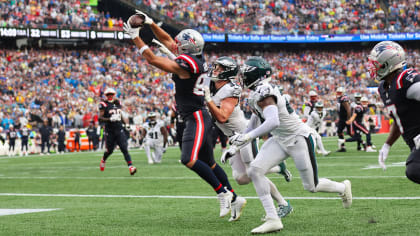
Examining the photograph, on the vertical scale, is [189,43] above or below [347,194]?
above

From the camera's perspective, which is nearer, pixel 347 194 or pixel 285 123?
pixel 285 123

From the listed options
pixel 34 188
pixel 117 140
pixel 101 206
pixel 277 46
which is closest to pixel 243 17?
pixel 277 46

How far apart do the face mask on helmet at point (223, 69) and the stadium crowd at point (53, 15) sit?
1105 inches

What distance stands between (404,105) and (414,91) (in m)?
0.26

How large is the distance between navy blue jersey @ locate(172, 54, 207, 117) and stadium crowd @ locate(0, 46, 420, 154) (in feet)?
60.0

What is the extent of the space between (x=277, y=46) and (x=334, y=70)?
4858 mm

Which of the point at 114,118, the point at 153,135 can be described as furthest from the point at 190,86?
the point at 153,135

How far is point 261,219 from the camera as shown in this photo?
6160 mm

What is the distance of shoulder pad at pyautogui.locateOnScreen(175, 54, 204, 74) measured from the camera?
21.2 feet

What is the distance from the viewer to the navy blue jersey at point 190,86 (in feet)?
21.4

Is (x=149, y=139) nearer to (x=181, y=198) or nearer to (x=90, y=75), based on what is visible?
(x=181, y=198)

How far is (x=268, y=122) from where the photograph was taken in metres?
5.41

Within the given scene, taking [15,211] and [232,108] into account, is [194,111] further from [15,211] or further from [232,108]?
[15,211]

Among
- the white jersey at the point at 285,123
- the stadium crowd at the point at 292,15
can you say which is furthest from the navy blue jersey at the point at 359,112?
the stadium crowd at the point at 292,15
